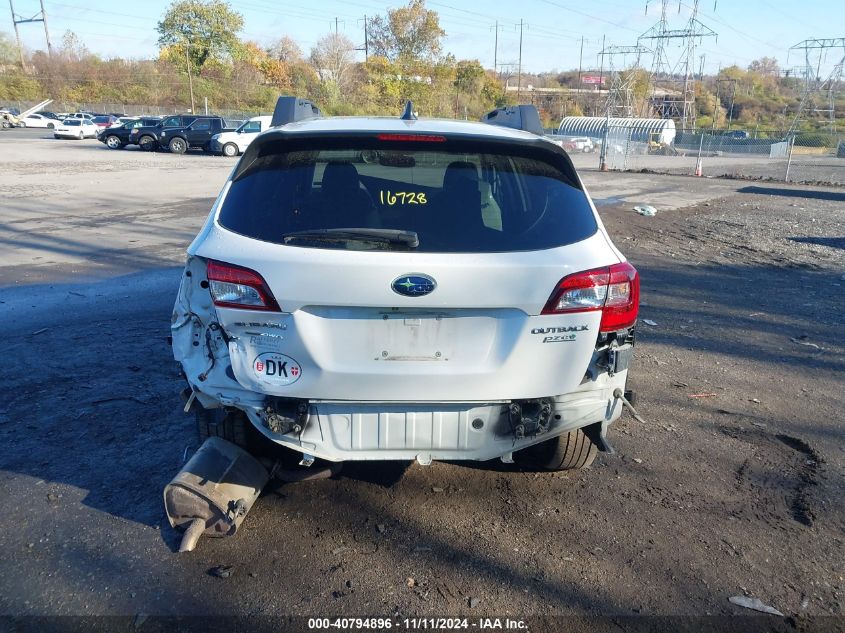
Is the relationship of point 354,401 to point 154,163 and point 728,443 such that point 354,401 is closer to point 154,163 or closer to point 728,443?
point 728,443

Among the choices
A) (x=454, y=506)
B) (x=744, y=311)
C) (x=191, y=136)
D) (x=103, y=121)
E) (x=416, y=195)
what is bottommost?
(x=744, y=311)

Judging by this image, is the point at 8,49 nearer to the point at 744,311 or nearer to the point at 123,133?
the point at 123,133

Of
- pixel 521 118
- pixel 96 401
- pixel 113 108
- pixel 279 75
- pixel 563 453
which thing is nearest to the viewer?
pixel 563 453

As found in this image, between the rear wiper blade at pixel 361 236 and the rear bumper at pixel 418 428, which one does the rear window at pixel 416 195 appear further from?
the rear bumper at pixel 418 428

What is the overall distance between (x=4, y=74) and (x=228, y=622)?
91.3 metres

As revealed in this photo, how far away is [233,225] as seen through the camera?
3.12 meters

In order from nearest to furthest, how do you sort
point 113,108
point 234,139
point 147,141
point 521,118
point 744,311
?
point 521,118 < point 744,311 < point 234,139 < point 147,141 < point 113,108

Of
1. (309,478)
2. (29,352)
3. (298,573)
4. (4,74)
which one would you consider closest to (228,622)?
(298,573)

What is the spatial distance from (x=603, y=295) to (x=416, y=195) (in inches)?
37.8

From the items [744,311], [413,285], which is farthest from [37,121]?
[413,285]

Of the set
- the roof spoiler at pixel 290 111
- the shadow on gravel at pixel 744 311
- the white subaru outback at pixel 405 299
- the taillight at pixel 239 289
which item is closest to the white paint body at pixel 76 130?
the shadow on gravel at pixel 744 311

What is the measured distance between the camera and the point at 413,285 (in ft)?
9.40

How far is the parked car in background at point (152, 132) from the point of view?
3597 centimetres

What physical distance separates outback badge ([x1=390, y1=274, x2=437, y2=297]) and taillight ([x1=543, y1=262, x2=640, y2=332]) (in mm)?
508
